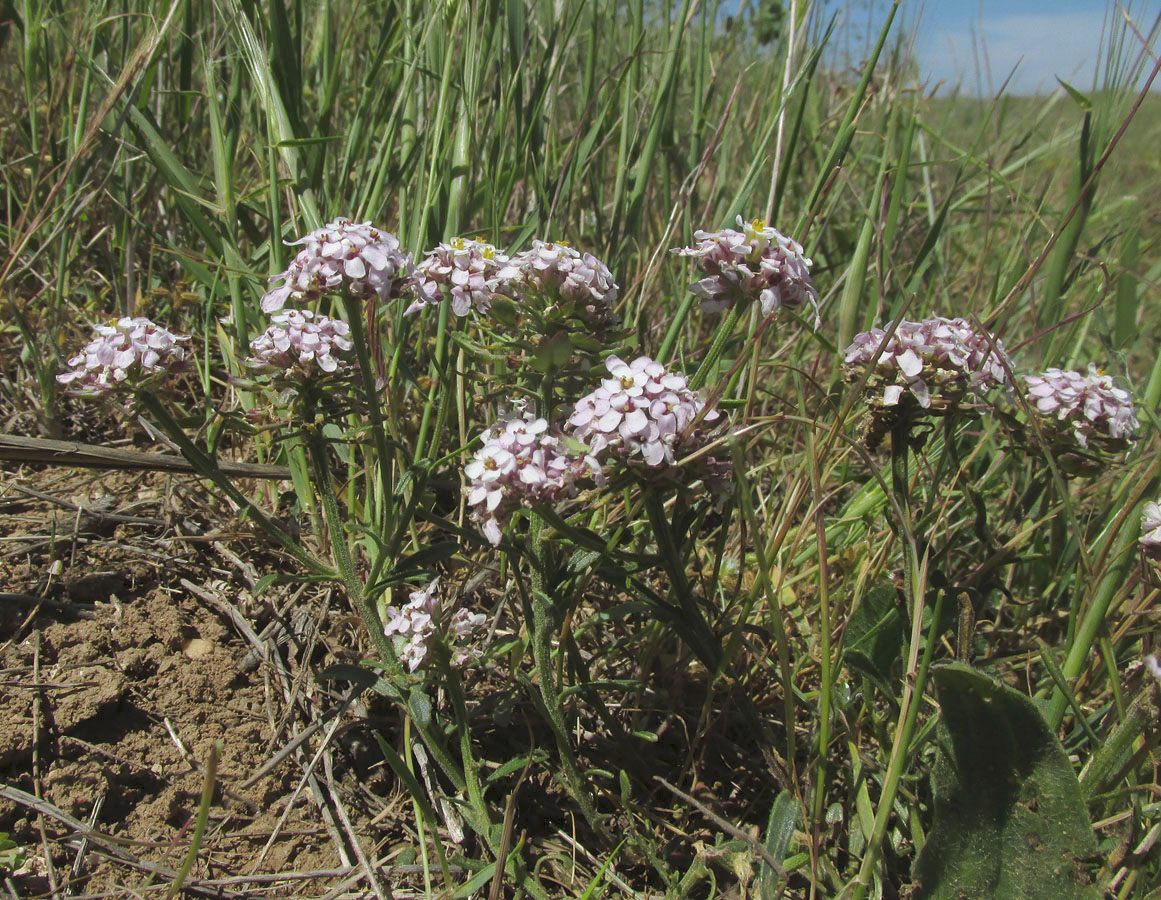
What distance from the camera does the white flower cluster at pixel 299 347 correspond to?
1319 mm

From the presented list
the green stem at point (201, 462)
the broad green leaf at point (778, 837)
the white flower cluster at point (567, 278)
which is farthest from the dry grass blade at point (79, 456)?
the broad green leaf at point (778, 837)

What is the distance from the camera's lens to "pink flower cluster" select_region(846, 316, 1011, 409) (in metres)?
1.32

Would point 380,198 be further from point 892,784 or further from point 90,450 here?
point 892,784

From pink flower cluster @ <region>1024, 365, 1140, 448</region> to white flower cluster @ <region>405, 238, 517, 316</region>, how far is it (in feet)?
2.99

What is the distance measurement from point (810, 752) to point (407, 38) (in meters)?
1.71

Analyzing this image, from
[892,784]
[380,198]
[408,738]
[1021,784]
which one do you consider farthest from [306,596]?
[1021,784]

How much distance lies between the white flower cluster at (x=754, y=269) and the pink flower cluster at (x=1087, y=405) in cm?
47

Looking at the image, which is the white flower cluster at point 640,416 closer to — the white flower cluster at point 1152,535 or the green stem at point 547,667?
the green stem at point 547,667

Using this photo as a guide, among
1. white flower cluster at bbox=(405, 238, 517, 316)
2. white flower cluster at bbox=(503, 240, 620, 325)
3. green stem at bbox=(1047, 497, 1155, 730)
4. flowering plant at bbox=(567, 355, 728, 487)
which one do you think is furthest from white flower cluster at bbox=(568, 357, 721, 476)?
green stem at bbox=(1047, 497, 1155, 730)

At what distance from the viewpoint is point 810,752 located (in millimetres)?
1446

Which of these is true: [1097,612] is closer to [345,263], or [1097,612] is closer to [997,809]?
[997,809]

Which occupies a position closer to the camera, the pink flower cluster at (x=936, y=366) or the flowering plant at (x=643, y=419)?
the flowering plant at (x=643, y=419)

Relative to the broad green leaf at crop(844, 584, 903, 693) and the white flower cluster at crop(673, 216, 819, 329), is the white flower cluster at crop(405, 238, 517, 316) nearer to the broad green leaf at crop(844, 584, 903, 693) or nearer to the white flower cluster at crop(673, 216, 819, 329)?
the white flower cluster at crop(673, 216, 819, 329)

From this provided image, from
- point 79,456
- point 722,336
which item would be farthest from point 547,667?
point 79,456
